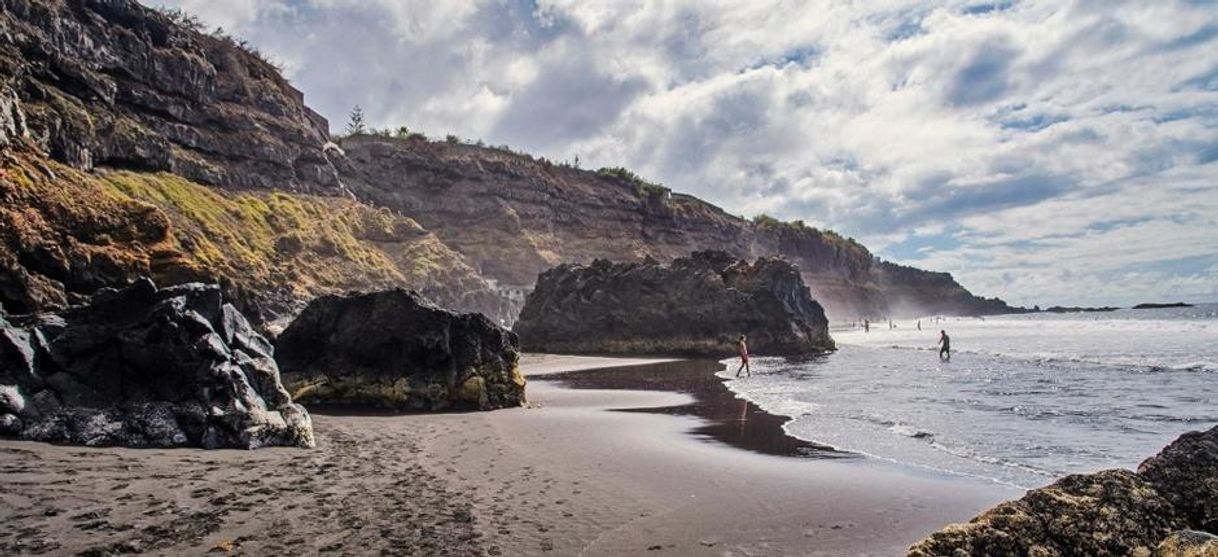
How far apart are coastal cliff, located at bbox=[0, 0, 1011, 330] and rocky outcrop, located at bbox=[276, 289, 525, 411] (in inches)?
217

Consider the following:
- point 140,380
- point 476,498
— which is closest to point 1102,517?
point 476,498

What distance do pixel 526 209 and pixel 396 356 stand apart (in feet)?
248

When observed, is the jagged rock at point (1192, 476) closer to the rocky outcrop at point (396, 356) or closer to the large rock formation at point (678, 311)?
the rocky outcrop at point (396, 356)

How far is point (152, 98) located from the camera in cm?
5016

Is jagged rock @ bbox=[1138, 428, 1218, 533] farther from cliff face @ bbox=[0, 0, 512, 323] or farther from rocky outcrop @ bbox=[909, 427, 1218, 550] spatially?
cliff face @ bbox=[0, 0, 512, 323]

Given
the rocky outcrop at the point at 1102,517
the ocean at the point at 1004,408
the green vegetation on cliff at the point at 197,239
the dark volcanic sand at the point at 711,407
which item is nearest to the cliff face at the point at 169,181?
the green vegetation on cliff at the point at 197,239

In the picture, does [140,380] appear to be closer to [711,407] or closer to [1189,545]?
[1189,545]

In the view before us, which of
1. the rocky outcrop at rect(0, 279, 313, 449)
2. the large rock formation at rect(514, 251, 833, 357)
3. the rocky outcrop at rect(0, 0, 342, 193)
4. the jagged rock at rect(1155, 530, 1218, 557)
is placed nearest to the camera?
the jagged rock at rect(1155, 530, 1218, 557)

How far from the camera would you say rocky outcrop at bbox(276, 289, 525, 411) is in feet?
52.6

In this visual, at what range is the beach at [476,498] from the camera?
5.94 meters

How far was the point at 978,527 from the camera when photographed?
4105 millimetres

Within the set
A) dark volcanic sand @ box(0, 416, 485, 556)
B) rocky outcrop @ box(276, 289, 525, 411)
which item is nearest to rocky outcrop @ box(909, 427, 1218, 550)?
dark volcanic sand @ box(0, 416, 485, 556)

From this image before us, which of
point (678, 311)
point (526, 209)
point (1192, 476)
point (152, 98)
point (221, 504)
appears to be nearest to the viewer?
point (1192, 476)

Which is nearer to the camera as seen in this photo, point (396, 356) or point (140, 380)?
point (140, 380)
